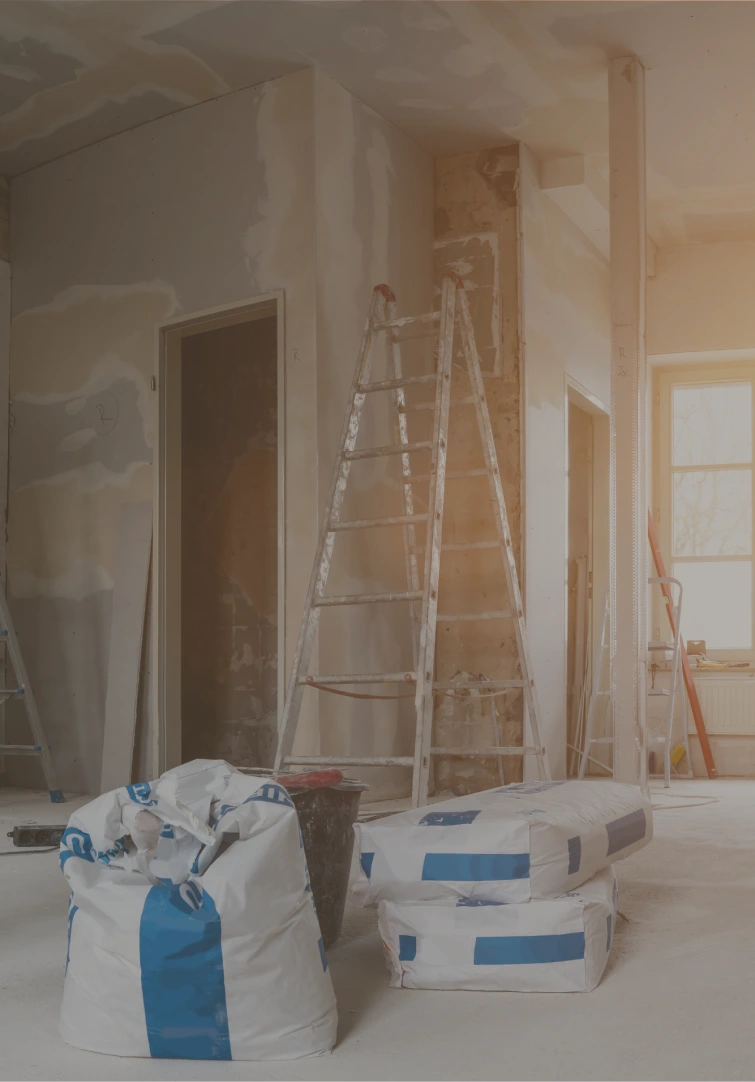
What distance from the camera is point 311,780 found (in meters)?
2.35

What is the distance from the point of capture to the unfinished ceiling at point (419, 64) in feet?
13.4

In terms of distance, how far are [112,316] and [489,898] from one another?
12.9ft

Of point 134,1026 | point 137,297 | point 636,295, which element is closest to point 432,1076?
point 134,1026

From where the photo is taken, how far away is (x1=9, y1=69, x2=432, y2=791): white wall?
450 cm

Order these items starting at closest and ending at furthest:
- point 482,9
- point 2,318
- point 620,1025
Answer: point 620,1025 → point 482,9 → point 2,318

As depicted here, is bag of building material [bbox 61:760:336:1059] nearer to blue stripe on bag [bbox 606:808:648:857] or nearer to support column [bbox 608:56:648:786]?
blue stripe on bag [bbox 606:808:648:857]

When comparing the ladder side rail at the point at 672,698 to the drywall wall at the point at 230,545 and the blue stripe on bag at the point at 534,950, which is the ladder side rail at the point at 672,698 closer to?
the drywall wall at the point at 230,545

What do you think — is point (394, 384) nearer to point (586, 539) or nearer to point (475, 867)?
point (475, 867)

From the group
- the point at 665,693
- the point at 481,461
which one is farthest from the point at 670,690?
the point at 481,461

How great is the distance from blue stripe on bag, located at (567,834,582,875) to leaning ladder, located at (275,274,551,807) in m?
1.10

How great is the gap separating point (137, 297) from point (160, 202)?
0.46 meters

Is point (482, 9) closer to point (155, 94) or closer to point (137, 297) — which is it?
point (155, 94)

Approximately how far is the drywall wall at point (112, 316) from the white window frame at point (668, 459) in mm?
3388

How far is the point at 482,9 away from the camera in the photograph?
4055 mm
